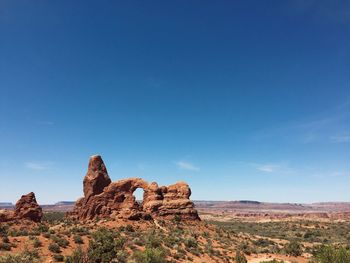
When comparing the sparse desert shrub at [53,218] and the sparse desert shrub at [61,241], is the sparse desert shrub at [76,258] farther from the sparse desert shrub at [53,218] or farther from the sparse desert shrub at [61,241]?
the sparse desert shrub at [53,218]

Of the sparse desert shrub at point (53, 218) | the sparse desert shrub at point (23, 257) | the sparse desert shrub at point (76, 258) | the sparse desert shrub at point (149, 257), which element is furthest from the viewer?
the sparse desert shrub at point (53, 218)

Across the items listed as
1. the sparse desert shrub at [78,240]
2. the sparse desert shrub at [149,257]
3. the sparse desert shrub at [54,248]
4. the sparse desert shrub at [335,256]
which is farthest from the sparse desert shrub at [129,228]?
the sparse desert shrub at [335,256]

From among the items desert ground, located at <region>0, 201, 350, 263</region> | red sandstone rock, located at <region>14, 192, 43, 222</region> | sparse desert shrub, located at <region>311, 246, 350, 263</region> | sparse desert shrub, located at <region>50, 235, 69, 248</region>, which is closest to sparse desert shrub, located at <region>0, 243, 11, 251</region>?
desert ground, located at <region>0, 201, 350, 263</region>

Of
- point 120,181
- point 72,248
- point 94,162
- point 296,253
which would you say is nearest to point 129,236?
point 72,248

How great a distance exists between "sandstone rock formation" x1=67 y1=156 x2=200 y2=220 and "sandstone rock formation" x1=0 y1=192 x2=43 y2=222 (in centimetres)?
716

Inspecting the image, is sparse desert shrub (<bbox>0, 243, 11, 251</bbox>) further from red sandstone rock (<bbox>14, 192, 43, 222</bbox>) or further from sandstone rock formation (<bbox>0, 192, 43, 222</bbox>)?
red sandstone rock (<bbox>14, 192, 43, 222</bbox>)

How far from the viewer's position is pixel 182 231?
45.6m

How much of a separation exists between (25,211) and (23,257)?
104ft

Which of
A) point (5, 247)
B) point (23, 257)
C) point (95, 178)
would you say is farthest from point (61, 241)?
point (95, 178)

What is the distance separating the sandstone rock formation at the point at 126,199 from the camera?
5006 centimetres

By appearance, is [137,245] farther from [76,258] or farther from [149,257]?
[76,258]

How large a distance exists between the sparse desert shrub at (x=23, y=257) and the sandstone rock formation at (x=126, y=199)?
2334cm

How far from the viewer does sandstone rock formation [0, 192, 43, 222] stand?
1972 inches

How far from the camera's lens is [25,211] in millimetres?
51125
